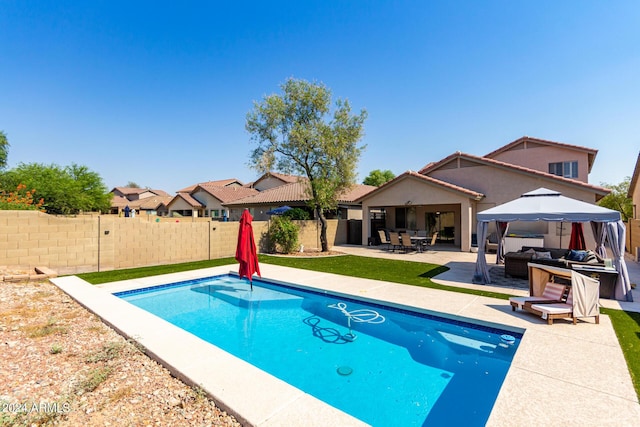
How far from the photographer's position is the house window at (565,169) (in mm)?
23906

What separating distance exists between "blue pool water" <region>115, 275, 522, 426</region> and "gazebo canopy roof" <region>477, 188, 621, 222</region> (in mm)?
5011

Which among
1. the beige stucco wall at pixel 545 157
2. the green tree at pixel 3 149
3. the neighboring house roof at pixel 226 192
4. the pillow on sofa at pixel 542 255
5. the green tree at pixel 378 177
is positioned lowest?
the pillow on sofa at pixel 542 255

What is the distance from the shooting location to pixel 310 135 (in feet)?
57.1

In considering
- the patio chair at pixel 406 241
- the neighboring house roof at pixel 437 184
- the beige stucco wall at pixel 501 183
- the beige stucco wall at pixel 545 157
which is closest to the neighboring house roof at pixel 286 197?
the neighboring house roof at pixel 437 184

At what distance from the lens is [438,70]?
15.6 metres

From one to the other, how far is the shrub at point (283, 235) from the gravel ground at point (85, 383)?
1220 cm

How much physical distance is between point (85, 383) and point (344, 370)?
373 cm

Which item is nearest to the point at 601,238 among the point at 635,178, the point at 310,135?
the point at 310,135

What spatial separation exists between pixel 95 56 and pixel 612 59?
2429 centimetres

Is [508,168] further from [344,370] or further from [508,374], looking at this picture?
[344,370]

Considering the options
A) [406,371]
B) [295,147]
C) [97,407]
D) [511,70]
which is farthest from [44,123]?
[511,70]

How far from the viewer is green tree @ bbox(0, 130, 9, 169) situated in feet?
108

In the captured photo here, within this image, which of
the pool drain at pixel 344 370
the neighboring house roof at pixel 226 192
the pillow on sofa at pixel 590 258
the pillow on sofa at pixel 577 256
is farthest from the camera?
the neighboring house roof at pixel 226 192

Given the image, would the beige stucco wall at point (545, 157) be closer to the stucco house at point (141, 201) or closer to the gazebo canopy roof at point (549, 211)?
the gazebo canopy roof at point (549, 211)
